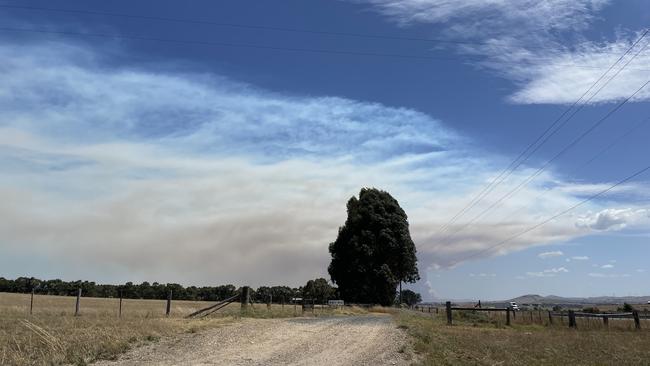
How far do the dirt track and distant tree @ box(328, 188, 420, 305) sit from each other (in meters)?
43.3

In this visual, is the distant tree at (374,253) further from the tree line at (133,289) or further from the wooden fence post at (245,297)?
the wooden fence post at (245,297)

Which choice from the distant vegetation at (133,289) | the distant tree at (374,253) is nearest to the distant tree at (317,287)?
the distant vegetation at (133,289)

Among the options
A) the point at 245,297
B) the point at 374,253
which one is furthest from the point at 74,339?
the point at 374,253

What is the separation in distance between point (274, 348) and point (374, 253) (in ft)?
162

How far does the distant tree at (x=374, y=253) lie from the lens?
6288cm

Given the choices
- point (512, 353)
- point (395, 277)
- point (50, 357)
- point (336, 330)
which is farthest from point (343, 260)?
point (50, 357)

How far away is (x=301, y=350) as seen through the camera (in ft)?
48.2

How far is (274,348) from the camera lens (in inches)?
587

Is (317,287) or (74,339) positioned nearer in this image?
(74,339)

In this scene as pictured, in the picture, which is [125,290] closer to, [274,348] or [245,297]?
[245,297]

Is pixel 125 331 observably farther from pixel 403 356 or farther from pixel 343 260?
pixel 343 260

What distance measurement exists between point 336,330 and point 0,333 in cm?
1090

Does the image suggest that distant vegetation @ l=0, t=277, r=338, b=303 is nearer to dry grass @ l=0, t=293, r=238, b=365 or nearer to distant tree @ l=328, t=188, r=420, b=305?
distant tree @ l=328, t=188, r=420, b=305

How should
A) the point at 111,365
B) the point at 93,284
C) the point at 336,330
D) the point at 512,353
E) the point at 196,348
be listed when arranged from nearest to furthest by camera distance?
the point at 111,365
the point at 196,348
the point at 512,353
the point at 336,330
the point at 93,284
